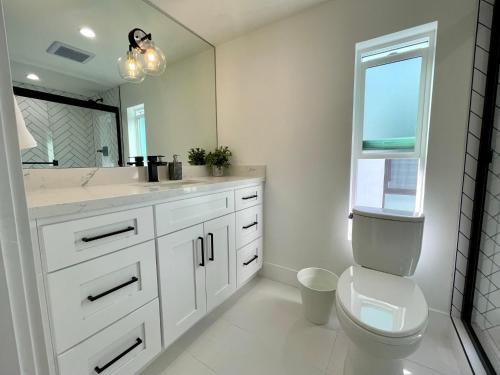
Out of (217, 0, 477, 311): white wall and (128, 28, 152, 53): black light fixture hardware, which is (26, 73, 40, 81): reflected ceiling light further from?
(217, 0, 477, 311): white wall

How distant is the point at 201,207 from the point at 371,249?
3.40ft

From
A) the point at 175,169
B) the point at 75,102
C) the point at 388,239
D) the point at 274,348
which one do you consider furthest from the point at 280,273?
the point at 75,102

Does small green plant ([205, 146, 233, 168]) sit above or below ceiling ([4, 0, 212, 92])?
below

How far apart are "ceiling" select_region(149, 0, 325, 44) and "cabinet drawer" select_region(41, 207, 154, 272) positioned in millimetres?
1499

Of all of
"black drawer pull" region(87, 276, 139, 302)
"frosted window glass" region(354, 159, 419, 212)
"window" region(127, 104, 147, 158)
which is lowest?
"black drawer pull" region(87, 276, 139, 302)

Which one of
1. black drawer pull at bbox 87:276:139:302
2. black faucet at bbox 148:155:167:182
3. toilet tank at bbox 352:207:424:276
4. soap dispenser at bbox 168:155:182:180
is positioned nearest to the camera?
black drawer pull at bbox 87:276:139:302

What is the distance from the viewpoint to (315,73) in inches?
65.2

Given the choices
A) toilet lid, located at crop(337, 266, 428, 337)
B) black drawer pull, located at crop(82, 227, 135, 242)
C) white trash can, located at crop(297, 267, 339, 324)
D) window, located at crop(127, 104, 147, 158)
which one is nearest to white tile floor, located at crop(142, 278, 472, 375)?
white trash can, located at crop(297, 267, 339, 324)

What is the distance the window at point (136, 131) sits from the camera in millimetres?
1582

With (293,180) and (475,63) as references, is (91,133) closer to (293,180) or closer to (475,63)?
(293,180)

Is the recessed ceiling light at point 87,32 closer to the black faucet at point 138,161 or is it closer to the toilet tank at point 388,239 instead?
the black faucet at point 138,161

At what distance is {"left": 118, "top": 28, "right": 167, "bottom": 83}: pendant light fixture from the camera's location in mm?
1463

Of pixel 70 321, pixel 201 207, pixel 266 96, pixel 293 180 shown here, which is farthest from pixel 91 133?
pixel 293 180

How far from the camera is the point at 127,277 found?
979mm
